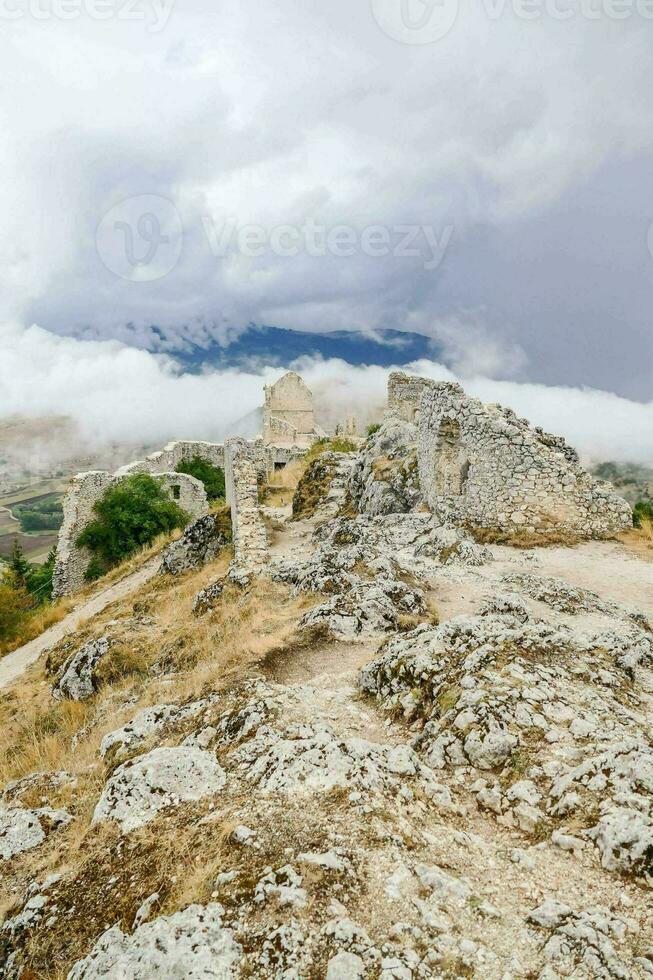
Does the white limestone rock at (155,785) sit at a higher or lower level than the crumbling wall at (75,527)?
higher

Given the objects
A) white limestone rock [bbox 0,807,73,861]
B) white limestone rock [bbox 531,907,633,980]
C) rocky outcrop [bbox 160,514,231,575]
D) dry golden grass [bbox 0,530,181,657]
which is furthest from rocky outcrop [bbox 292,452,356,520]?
white limestone rock [bbox 531,907,633,980]

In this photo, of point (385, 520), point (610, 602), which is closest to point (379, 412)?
point (385, 520)

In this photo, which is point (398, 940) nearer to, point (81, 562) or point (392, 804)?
point (392, 804)

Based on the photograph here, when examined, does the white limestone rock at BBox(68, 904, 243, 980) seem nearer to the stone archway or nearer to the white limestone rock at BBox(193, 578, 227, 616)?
the white limestone rock at BBox(193, 578, 227, 616)

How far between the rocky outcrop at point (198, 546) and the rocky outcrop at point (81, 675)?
7.98 metres

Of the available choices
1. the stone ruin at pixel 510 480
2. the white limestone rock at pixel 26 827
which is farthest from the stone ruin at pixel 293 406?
the white limestone rock at pixel 26 827

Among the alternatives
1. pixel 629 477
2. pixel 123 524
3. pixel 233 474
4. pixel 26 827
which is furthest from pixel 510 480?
pixel 629 477

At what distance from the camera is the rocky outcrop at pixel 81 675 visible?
960 cm

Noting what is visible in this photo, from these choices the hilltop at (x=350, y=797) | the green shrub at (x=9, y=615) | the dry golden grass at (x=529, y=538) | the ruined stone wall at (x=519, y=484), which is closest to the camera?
the hilltop at (x=350, y=797)

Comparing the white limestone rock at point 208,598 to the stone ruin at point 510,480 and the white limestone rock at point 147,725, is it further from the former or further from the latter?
the stone ruin at point 510,480

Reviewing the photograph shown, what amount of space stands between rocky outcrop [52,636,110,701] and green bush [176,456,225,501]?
95.5 ft

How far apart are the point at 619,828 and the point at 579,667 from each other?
2.60 m

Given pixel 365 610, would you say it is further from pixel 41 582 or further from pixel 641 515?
pixel 41 582

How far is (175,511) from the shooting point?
99.0ft
